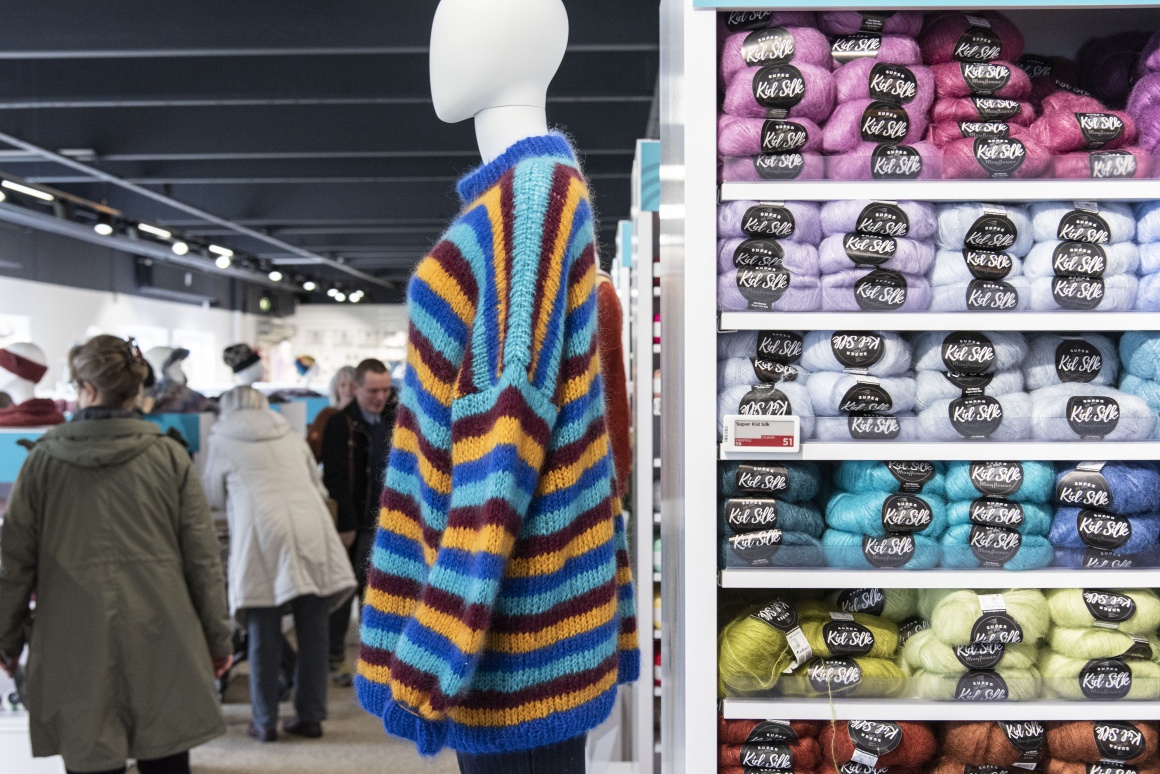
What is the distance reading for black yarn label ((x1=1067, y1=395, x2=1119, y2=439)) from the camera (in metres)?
1.74

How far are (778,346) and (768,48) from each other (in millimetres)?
518

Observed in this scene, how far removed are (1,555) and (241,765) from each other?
1.53 meters

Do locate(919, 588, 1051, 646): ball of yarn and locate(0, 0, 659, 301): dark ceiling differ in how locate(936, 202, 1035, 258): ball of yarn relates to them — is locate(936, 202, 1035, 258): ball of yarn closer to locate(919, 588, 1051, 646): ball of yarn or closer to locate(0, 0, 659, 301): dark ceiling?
locate(919, 588, 1051, 646): ball of yarn

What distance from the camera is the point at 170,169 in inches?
371

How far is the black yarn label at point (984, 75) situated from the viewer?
1.78 m

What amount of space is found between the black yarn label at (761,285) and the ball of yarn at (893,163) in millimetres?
218

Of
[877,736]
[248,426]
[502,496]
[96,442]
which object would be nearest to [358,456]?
[248,426]

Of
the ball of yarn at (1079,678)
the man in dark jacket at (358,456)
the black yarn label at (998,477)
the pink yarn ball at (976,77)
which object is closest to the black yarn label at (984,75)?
the pink yarn ball at (976,77)

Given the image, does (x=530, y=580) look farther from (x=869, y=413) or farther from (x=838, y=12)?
(x=838, y=12)

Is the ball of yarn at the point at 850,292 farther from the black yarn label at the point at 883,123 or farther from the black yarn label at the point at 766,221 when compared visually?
the black yarn label at the point at 883,123

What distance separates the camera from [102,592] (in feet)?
8.64

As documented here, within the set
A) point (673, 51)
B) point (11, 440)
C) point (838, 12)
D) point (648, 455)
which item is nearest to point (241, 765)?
point (11, 440)

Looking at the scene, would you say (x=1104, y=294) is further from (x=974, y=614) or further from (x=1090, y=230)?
(x=974, y=614)

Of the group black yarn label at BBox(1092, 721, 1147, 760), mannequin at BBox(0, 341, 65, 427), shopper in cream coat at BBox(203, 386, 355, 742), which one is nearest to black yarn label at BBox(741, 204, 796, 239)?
black yarn label at BBox(1092, 721, 1147, 760)
